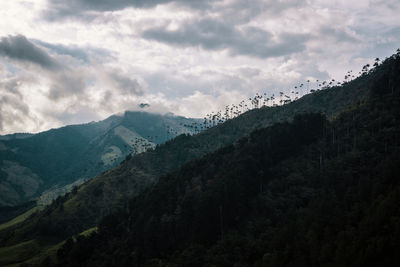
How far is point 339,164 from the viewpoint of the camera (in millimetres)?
145375

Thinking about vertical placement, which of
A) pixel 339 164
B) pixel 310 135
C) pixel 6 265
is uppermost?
pixel 310 135

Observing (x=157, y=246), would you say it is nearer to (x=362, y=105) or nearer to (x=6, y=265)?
(x=6, y=265)

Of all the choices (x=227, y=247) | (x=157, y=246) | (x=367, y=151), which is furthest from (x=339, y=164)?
(x=157, y=246)

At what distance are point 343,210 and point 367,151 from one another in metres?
53.2

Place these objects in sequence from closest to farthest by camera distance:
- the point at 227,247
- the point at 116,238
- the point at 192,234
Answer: the point at 227,247 < the point at 192,234 < the point at 116,238

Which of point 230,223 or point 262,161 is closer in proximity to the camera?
point 230,223

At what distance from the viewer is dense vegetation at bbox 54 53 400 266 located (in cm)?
8475

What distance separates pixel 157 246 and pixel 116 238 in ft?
115

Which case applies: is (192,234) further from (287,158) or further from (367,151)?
(367,151)

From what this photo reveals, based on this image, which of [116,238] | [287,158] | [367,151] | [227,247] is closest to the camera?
[227,247]

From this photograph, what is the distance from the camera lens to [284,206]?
133875 mm

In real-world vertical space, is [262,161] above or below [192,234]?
above

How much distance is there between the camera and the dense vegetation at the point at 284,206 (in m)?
84.8

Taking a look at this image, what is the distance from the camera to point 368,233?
7888 centimetres
